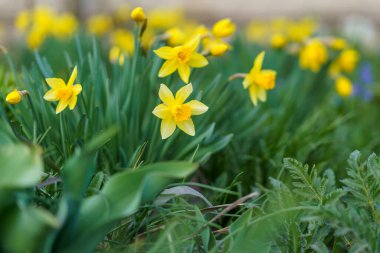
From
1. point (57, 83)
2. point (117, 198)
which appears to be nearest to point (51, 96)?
point (57, 83)

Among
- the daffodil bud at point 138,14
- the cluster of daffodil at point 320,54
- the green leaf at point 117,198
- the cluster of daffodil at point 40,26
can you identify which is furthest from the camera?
the cluster of daffodil at point 40,26

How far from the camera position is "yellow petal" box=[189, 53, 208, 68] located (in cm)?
181

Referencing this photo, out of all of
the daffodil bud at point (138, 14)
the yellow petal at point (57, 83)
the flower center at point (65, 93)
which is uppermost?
the daffodil bud at point (138, 14)

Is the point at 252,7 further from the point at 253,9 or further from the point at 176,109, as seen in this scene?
the point at 176,109

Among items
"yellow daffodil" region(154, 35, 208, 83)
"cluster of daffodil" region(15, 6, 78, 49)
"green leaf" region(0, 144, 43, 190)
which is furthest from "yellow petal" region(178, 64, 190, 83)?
"cluster of daffodil" region(15, 6, 78, 49)

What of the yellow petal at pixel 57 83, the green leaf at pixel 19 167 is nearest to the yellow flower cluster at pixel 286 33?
the yellow petal at pixel 57 83

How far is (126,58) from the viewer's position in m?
2.16

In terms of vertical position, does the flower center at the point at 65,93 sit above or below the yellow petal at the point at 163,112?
above

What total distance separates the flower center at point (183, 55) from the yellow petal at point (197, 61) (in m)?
0.05

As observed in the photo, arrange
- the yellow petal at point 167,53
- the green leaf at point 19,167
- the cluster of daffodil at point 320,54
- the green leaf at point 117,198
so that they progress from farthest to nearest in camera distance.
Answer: the cluster of daffodil at point 320,54 → the yellow petal at point 167,53 → the green leaf at point 117,198 → the green leaf at point 19,167

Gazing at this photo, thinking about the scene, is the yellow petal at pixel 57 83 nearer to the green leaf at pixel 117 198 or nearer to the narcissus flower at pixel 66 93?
the narcissus flower at pixel 66 93

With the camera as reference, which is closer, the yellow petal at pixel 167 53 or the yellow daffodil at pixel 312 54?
the yellow petal at pixel 167 53

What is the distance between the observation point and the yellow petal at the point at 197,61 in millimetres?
1814

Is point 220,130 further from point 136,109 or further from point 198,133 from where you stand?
→ point 136,109
